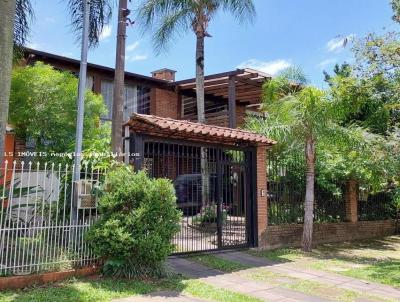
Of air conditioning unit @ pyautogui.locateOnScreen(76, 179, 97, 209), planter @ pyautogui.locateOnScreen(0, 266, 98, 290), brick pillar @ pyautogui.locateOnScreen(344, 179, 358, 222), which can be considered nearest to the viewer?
planter @ pyautogui.locateOnScreen(0, 266, 98, 290)

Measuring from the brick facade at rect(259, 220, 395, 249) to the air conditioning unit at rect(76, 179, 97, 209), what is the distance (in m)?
5.47

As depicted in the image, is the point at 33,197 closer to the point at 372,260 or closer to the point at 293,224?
the point at 293,224

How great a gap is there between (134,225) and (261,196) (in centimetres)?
A: 520

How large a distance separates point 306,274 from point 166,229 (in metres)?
3.51

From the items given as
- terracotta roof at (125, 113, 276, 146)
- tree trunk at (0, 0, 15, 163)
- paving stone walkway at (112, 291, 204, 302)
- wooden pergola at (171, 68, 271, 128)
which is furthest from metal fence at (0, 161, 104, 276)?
wooden pergola at (171, 68, 271, 128)

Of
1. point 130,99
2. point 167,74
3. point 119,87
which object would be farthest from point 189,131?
point 167,74

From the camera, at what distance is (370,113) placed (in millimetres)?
18766

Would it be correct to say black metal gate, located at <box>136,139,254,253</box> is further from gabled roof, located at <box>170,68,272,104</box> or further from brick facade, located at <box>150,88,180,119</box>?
brick facade, located at <box>150,88,180,119</box>

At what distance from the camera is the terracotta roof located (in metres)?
8.84

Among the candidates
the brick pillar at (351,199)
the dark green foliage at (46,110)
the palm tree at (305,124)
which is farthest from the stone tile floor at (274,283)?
the brick pillar at (351,199)

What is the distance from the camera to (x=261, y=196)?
38.7 ft

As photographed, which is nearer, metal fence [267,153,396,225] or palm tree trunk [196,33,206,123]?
metal fence [267,153,396,225]

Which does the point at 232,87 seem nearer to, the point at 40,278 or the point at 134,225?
the point at 134,225

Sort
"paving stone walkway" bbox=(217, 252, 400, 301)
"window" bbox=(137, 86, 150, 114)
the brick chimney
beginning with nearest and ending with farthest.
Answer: "paving stone walkway" bbox=(217, 252, 400, 301) → "window" bbox=(137, 86, 150, 114) → the brick chimney
